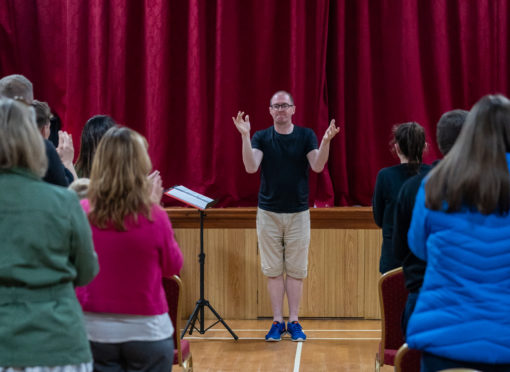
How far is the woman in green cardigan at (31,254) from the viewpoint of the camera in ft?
6.13

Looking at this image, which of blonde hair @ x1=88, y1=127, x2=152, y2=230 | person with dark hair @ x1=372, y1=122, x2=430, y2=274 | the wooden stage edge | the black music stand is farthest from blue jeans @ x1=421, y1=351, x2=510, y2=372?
the wooden stage edge

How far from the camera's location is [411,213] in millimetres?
2324

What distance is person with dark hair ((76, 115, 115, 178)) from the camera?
3199 mm

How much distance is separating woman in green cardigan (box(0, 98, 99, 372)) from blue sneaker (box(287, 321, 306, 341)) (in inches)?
120

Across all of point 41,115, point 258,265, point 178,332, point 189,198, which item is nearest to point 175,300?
point 178,332

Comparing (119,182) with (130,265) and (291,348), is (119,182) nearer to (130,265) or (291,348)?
(130,265)

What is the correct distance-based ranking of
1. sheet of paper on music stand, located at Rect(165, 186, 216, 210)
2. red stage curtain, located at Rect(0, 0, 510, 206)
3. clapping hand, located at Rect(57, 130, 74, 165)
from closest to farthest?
clapping hand, located at Rect(57, 130, 74, 165), sheet of paper on music stand, located at Rect(165, 186, 216, 210), red stage curtain, located at Rect(0, 0, 510, 206)

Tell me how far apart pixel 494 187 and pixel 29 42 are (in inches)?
195

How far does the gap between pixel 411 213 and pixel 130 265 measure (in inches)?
39.7

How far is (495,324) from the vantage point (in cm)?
189

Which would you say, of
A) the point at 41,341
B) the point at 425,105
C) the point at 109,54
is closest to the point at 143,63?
the point at 109,54

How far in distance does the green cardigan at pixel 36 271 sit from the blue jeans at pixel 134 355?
0.36 metres

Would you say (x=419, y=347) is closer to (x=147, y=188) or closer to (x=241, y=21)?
(x=147, y=188)

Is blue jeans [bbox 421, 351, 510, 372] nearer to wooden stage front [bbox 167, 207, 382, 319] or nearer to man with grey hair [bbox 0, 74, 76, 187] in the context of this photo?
man with grey hair [bbox 0, 74, 76, 187]
